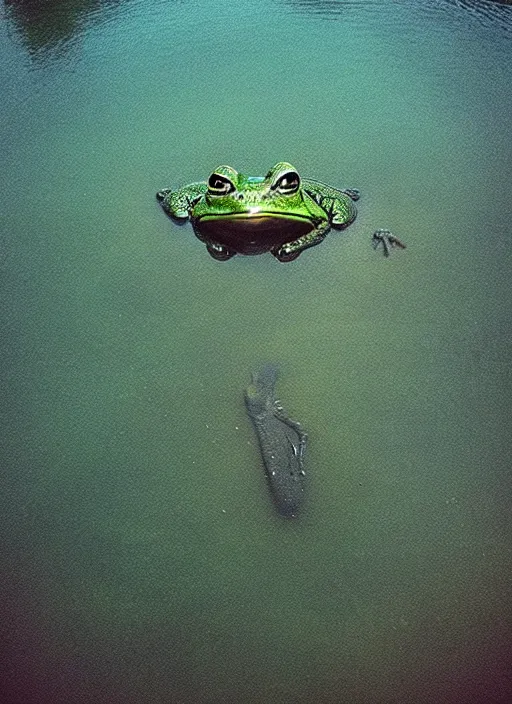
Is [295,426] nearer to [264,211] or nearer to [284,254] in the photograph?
[284,254]

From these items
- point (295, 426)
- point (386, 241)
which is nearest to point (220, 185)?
point (386, 241)

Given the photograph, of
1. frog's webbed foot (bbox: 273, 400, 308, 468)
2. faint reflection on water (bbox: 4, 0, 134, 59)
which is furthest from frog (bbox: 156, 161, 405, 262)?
faint reflection on water (bbox: 4, 0, 134, 59)

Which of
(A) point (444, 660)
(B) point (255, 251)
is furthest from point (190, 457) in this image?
(B) point (255, 251)

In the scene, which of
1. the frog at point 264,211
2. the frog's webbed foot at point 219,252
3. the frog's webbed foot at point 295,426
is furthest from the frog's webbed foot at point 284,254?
the frog's webbed foot at point 295,426

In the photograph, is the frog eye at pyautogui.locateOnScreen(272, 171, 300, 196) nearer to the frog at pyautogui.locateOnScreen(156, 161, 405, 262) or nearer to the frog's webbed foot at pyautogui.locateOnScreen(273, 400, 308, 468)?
the frog at pyautogui.locateOnScreen(156, 161, 405, 262)

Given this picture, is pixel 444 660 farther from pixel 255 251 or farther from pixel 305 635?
pixel 255 251

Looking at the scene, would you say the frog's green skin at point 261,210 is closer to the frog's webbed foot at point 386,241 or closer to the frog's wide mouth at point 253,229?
the frog's wide mouth at point 253,229

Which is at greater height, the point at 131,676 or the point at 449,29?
the point at 449,29
